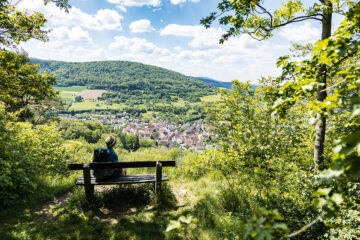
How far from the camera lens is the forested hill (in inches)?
6299

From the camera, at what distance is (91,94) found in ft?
457

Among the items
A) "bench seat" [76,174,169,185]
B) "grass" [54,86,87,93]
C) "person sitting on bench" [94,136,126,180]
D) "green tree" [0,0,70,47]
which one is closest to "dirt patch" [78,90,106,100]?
"grass" [54,86,87,93]

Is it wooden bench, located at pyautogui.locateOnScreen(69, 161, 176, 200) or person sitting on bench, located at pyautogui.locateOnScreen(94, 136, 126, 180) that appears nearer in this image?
wooden bench, located at pyautogui.locateOnScreen(69, 161, 176, 200)

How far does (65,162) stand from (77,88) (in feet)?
528

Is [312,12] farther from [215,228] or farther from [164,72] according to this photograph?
[164,72]

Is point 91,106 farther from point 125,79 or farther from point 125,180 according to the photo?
point 125,180

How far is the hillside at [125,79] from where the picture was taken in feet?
510

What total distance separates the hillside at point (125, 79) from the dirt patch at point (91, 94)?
983 centimetres

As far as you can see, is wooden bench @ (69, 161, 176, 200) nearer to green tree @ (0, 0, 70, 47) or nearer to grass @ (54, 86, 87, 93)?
green tree @ (0, 0, 70, 47)

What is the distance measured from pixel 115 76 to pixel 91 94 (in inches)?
1861

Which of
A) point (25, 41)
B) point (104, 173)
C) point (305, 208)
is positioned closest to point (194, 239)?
point (305, 208)

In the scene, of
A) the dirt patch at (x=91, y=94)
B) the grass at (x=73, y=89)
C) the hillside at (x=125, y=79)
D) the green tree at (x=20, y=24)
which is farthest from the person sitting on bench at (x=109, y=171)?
the grass at (x=73, y=89)

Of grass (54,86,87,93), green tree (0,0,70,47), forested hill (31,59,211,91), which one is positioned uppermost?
forested hill (31,59,211,91)

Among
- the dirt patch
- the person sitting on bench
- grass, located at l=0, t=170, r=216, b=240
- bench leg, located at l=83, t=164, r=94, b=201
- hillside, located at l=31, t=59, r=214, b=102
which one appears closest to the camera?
grass, located at l=0, t=170, r=216, b=240
